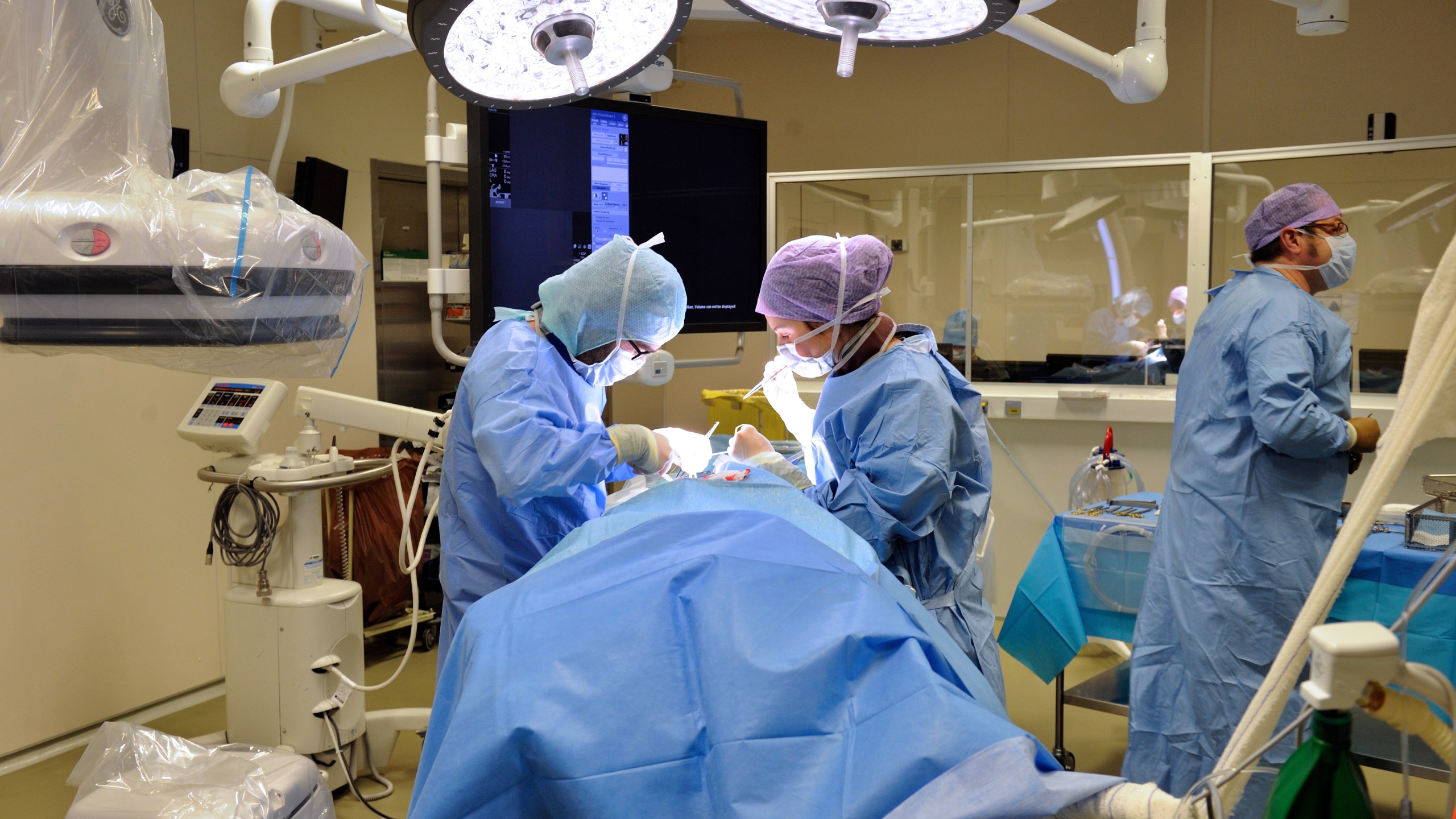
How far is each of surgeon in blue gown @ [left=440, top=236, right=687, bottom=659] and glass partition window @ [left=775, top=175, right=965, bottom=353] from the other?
2.55 meters

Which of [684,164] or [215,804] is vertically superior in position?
[684,164]

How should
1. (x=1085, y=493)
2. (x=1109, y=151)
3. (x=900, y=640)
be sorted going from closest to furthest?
(x=900, y=640), (x=1085, y=493), (x=1109, y=151)

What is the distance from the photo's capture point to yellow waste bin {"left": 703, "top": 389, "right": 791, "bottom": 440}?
13.4ft

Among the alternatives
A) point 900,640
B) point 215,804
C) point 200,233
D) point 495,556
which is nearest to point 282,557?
point 215,804

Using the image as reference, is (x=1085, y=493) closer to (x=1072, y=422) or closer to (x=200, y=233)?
(x=1072, y=422)

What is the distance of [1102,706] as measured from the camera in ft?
9.62

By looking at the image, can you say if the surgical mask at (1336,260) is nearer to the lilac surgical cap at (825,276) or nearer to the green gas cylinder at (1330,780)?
the lilac surgical cap at (825,276)

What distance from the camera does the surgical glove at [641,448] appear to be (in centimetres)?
223

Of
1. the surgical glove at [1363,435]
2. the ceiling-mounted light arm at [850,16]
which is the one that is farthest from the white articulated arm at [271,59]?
the surgical glove at [1363,435]

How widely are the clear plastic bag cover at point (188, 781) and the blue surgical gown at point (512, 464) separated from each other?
64 centimetres

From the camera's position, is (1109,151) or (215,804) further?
(1109,151)

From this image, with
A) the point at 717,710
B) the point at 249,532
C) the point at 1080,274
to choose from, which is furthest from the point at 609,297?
the point at 1080,274

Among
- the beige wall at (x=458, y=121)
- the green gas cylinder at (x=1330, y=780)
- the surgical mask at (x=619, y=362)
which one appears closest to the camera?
the green gas cylinder at (x=1330, y=780)

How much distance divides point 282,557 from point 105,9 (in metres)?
2.03
